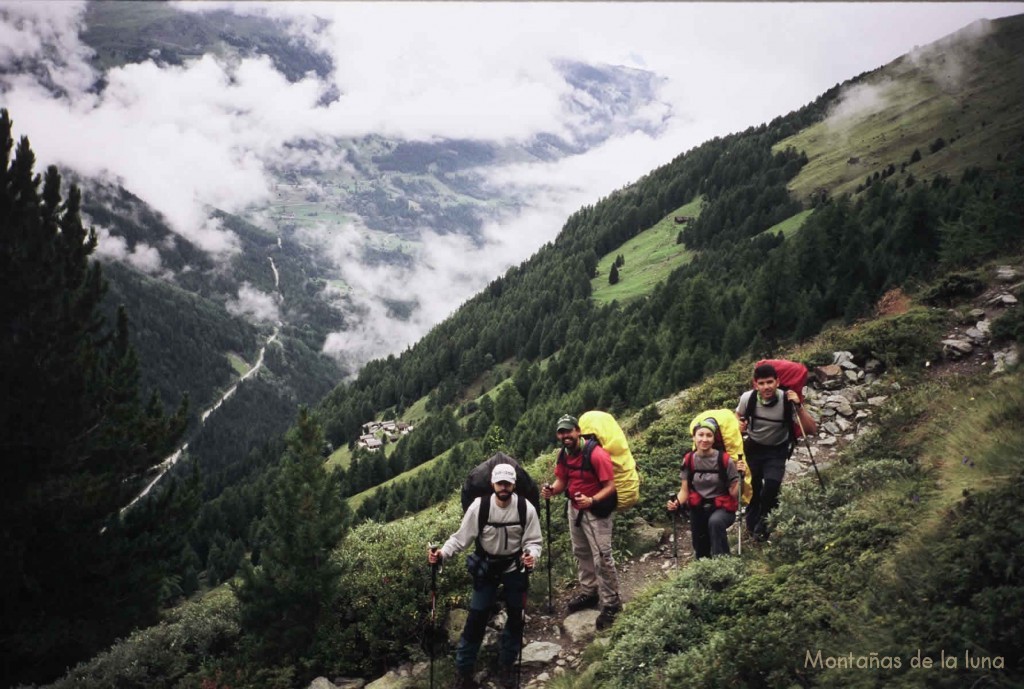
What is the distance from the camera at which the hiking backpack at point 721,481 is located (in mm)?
8648

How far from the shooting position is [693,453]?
29.5 ft

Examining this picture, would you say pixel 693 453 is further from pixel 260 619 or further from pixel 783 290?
pixel 783 290

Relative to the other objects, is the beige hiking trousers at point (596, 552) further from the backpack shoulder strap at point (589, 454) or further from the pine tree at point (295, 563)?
the pine tree at point (295, 563)

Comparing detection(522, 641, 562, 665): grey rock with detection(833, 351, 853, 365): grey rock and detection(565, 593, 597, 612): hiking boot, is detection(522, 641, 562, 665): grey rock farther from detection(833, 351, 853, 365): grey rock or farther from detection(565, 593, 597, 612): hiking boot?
detection(833, 351, 853, 365): grey rock

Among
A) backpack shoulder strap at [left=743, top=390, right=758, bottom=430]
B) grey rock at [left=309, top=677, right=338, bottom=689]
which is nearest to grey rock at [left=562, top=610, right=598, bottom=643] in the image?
grey rock at [left=309, top=677, right=338, bottom=689]

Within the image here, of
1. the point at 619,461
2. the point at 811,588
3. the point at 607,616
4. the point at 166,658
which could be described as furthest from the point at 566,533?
the point at 166,658

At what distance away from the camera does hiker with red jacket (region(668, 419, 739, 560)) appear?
8617 mm

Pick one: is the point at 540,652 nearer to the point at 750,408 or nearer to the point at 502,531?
the point at 502,531

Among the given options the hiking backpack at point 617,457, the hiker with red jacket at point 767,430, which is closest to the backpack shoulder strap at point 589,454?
the hiking backpack at point 617,457

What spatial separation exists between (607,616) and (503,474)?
3.35m

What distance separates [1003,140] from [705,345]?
56930mm

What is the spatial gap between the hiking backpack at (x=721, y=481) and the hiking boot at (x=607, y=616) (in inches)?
80.5

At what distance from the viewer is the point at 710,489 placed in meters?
8.77

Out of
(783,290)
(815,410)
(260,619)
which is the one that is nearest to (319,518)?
(260,619)
